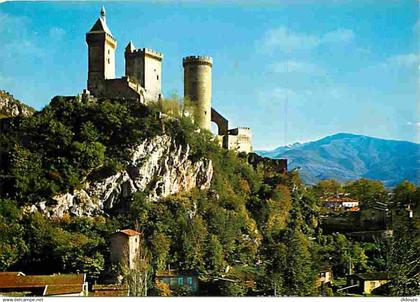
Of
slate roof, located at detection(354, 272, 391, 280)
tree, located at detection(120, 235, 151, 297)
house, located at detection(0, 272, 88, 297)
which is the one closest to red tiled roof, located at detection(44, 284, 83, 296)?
house, located at detection(0, 272, 88, 297)

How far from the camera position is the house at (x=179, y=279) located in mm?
9336

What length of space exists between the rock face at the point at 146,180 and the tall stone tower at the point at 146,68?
109cm

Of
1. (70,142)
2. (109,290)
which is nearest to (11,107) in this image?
(70,142)

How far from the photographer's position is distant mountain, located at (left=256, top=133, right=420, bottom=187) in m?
11.2

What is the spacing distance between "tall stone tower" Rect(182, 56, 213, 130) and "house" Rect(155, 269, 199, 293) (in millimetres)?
4367

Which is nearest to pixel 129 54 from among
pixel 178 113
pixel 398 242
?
pixel 178 113

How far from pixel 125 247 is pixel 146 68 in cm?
386

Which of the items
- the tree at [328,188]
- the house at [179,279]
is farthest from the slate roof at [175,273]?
the tree at [328,188]

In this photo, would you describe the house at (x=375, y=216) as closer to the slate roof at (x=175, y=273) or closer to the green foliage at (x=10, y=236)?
the slate roof at (x=175, y=273)

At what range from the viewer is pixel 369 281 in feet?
30.2

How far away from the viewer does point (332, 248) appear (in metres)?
12.1

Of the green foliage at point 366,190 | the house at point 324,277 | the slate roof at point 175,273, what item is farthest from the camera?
the green foliage at point 366,190

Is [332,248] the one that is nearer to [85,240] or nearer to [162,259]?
[162,259]

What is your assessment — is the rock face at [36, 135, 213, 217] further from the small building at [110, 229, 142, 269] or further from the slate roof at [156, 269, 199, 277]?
the slate roof at [156, 269, 199, 277]
